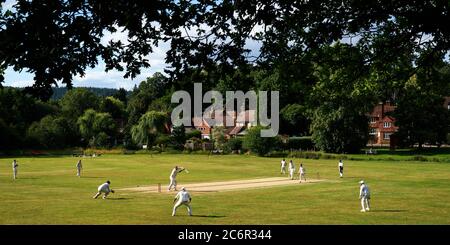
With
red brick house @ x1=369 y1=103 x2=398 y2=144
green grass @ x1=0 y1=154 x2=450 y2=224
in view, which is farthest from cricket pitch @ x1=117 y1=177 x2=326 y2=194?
red brick house @ x1=369 y1=103 x2=398 y2=144

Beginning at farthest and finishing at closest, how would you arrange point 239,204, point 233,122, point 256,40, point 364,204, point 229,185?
point 233,122, point 229,185, point 239,204, point 364,204, point 256,40

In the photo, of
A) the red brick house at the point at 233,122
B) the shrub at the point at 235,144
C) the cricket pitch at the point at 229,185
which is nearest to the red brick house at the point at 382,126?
the red brick house at the point at 233,122

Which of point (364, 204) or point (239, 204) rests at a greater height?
point (364, 204)

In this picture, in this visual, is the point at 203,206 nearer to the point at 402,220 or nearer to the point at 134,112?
the point at 402,220

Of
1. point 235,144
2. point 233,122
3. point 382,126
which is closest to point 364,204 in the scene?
point 235,144

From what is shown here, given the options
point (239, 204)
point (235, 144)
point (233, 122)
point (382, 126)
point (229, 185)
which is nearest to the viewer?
point (239, 204)

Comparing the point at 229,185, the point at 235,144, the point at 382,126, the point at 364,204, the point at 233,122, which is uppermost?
the point at 233,122

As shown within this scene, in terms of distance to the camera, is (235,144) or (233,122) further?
(233,122)

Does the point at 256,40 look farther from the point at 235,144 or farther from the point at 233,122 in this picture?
the point at 233,122

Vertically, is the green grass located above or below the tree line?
below

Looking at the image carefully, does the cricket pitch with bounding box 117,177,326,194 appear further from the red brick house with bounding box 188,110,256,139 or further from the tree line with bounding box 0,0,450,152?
the red brick house with bounding box 188,110,256,139

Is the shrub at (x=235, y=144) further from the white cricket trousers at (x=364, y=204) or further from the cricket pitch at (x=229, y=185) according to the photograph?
the white cricket trousers at (x=364, y=204)

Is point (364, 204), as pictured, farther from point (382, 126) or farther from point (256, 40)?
point (382, 126)
